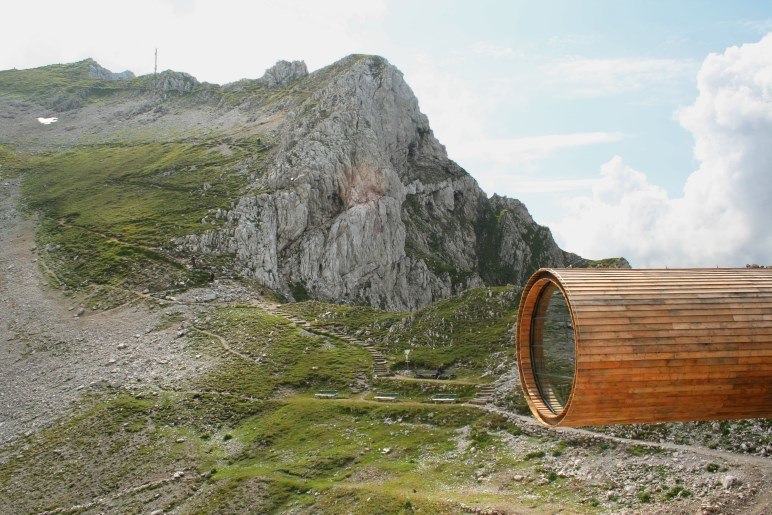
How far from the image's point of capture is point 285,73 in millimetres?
175250

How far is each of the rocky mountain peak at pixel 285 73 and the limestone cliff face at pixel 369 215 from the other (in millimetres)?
15185

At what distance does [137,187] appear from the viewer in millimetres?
114500

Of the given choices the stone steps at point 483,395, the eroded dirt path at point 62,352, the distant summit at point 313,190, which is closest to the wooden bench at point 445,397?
the stone steps at point 483,395

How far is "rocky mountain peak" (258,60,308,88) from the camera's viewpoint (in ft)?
572

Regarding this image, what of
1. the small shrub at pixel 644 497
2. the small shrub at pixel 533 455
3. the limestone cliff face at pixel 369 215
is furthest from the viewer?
the limestone cliff face at pixel 369 215

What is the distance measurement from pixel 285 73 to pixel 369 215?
84.2 meters

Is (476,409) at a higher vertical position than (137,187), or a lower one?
lower

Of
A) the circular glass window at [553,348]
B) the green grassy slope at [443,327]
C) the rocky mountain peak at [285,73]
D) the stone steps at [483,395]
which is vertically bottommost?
the stone steps at [483,395]

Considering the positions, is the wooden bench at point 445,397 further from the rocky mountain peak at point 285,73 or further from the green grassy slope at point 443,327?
the rocky mountain peak at point 285,73

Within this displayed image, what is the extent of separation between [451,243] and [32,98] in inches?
6030

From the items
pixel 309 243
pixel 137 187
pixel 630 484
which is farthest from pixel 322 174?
pixel 630 484

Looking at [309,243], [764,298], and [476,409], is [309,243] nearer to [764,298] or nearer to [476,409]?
[476,409]

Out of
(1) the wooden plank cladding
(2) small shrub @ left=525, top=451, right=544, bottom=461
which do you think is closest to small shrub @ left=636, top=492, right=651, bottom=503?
(1) the wooden plank cladding

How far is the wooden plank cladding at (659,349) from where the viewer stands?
23.4m
